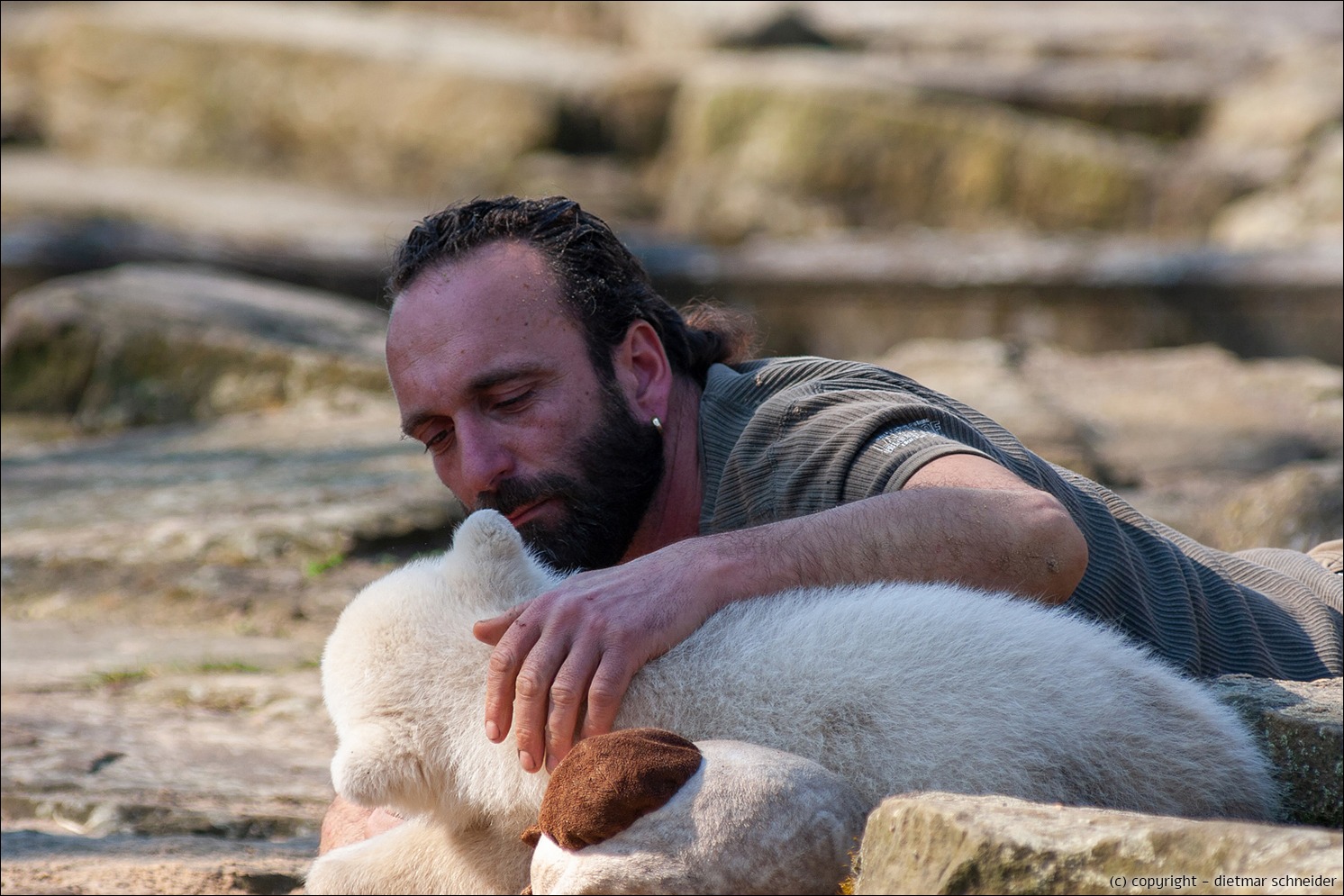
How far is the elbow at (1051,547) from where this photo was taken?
2.38 meters

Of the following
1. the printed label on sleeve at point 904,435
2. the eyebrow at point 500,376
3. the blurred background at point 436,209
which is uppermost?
the printed label on sleeve at point 904,435

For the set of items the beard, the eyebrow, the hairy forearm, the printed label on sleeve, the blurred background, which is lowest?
the blurred background

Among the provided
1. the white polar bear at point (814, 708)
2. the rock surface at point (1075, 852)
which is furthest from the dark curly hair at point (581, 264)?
the rock surface at point (1075, 852)

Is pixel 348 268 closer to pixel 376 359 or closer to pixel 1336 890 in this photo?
pixel 376 359

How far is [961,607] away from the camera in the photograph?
2.02m

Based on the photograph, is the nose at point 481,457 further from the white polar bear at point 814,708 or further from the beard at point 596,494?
the white polar bear at point 814,708

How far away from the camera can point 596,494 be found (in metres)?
3.11

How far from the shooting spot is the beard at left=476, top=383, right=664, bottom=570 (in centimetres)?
307

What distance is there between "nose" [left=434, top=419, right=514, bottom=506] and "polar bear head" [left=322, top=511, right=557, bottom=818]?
0.78m

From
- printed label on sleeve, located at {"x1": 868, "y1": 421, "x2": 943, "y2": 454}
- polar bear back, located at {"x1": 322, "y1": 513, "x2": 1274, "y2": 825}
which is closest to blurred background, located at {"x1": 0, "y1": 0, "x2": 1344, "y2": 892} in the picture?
polar bear back, located at {"x1": 322, "y1": 513, "x2": 1274, "y2": 825}

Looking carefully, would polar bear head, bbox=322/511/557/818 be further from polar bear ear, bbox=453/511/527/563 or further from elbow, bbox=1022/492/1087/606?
elbow, bbox=1022/492/1087/606

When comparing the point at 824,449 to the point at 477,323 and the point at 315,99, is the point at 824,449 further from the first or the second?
the point at 315,99

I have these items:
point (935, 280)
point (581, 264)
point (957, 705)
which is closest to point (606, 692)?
point (957, 705)

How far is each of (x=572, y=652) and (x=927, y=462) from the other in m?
0.89
